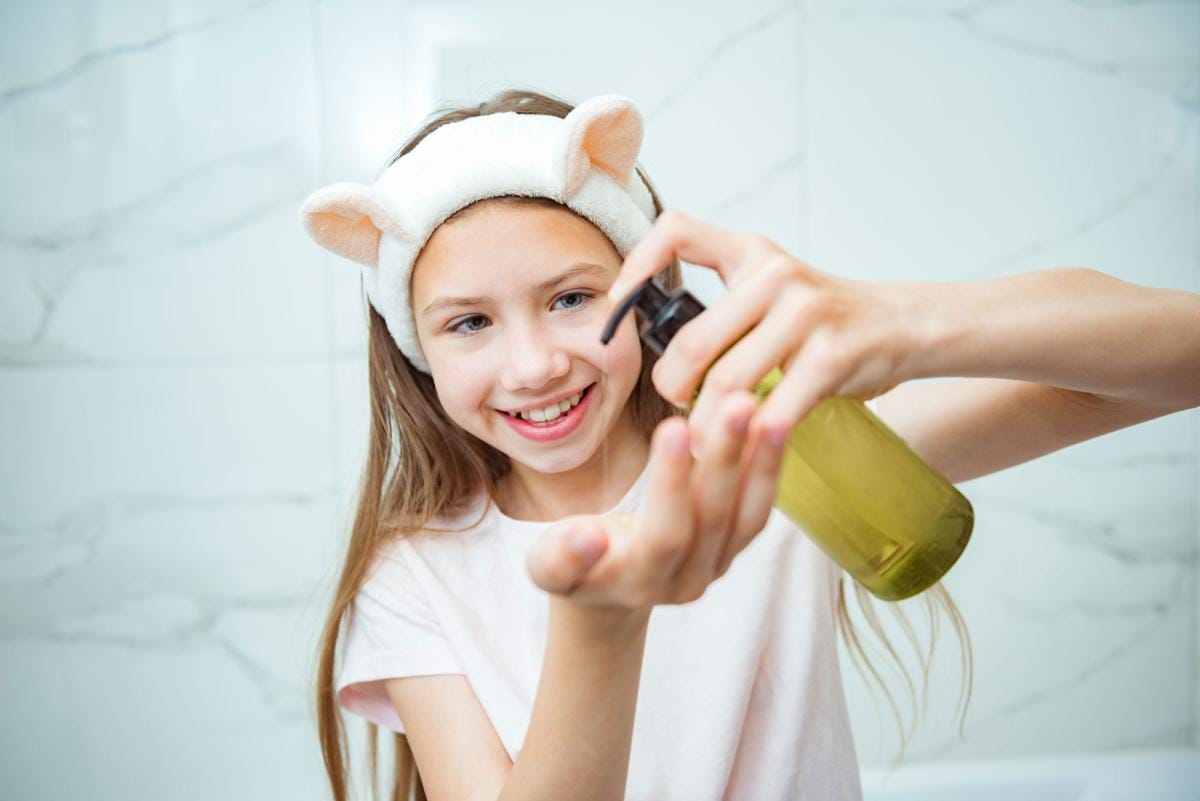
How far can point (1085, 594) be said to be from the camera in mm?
1389

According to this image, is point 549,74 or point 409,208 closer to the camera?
point 409,208

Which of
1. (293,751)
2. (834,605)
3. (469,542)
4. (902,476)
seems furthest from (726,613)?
(293,751)

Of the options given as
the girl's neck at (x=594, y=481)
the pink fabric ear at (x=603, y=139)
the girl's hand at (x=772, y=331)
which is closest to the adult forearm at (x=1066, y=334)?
the girl's hand at (x=772, y=331)

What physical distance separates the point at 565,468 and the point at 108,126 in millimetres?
821

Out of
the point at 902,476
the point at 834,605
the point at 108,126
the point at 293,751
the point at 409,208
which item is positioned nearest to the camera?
the point at 902,476

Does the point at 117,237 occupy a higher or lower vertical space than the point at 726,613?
higher

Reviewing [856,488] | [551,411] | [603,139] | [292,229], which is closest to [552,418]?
[551,411]

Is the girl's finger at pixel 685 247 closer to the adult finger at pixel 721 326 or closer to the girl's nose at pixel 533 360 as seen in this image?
the adult finger at pixel 721 326

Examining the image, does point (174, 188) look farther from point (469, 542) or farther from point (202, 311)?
point (469, 542)

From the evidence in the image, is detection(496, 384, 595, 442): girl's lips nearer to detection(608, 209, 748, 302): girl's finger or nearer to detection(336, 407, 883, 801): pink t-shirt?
detection(336, 407, 883, 801): pink t-shirt

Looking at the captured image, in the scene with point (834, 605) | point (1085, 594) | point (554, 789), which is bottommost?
point (1085, 594)

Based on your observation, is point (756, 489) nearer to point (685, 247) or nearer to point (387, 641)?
point (685, 247)

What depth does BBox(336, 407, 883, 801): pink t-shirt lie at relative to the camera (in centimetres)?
83

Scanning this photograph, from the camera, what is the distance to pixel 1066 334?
22.5 inches
